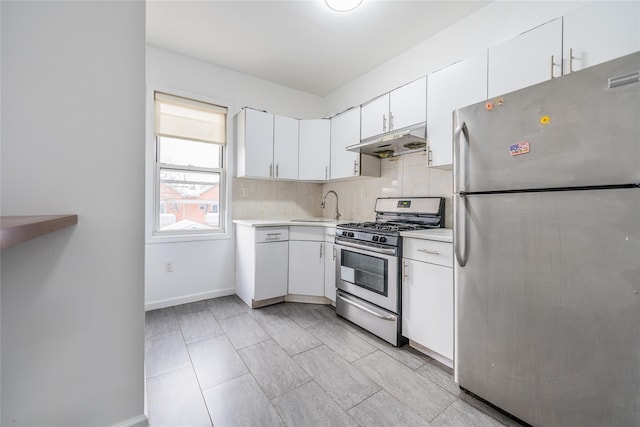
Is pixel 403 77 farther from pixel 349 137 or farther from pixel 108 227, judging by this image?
pixel 108 227

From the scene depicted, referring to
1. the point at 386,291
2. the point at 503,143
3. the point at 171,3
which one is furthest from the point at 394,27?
the point at 386,291

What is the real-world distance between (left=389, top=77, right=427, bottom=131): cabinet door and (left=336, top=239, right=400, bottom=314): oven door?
118 cm

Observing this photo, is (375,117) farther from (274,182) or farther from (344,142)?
(274,182)

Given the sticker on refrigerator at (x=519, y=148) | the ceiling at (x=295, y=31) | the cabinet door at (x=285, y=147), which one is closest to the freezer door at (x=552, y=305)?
the sticker on refrigerator at (x=519, y=148)

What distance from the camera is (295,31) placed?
2379 mm

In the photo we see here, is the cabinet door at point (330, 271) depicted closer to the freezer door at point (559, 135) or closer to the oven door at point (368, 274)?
the oven door at point (368, 274)

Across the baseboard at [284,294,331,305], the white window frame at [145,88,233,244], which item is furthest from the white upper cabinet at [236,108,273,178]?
the baseboard at [284,294,331,305]

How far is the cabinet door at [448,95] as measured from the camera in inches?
72.0

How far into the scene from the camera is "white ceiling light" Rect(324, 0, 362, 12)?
1.91 meters

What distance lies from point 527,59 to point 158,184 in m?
3.32

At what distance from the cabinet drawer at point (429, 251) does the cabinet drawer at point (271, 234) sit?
4.43 feet

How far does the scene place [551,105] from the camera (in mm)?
1169

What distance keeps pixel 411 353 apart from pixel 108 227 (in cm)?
204

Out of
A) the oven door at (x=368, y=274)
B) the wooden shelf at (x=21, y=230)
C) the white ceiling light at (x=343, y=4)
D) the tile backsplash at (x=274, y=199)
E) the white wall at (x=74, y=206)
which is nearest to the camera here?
the wooden shelf at (x=21, y=230)
